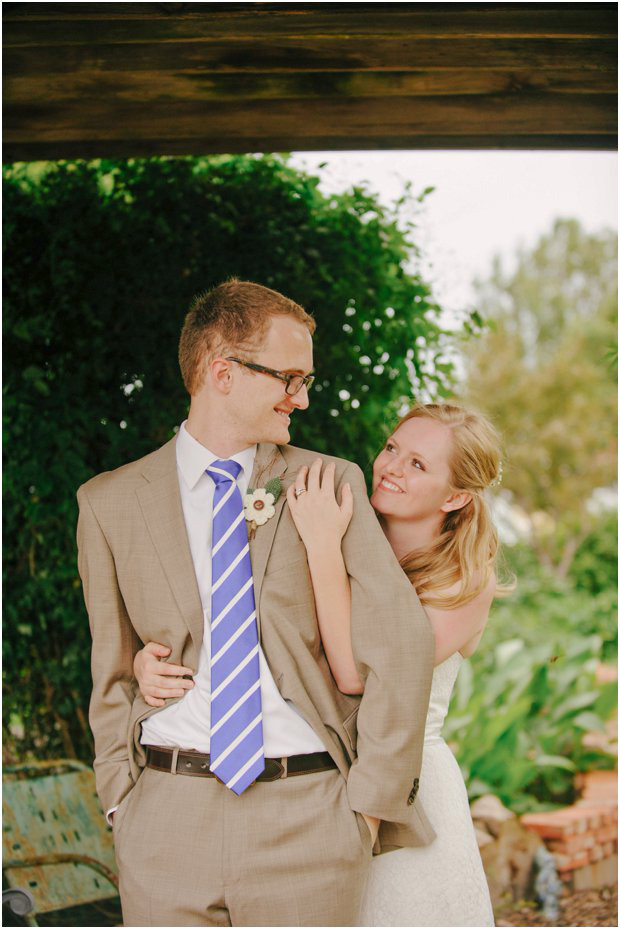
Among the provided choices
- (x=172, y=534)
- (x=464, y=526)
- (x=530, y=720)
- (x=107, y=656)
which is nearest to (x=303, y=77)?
(x=464, y=526)

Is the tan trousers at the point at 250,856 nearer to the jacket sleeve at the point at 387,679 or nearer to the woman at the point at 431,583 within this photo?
the jacket sleeve at the point at 387,679

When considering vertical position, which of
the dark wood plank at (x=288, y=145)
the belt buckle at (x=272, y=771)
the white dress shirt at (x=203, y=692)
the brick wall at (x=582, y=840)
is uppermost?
the dark wood plank at (x=288, y=145)

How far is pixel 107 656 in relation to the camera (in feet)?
8.19

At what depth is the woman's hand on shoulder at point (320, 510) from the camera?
2311 mm

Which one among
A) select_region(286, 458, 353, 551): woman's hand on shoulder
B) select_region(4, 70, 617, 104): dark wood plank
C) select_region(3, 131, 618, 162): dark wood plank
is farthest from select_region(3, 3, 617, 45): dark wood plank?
select_region(286, 458, 353, 551): woman's hand on shoulder

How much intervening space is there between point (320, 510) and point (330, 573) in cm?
16

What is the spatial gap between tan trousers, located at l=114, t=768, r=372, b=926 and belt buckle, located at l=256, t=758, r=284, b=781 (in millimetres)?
14

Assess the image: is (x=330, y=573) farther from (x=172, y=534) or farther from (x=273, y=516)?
(x=172, y=534)

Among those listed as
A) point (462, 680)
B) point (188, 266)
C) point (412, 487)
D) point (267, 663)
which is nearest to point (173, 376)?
point (188, 266)

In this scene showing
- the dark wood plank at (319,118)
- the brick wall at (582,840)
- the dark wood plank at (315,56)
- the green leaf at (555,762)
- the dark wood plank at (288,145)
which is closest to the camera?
the dark wood plank at (315,56)

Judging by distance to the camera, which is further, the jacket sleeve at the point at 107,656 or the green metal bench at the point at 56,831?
the green metal bench at the point at 56,831

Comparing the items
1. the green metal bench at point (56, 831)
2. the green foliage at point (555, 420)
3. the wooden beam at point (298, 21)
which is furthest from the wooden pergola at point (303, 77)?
the green foliage at point (555, 420)

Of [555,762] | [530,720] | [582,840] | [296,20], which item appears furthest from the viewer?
[530,720]

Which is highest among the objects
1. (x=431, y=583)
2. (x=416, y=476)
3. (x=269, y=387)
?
(x=269, y=387)
